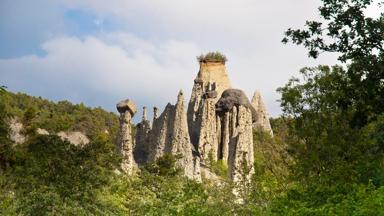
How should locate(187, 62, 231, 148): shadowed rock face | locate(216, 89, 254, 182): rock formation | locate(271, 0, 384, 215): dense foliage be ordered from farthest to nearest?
locate(187, 62, 231, 148): shadowed rock face, locate(216, 89, 254, 182): rock formation, locate(271, 0, 384, 215): dense foliage

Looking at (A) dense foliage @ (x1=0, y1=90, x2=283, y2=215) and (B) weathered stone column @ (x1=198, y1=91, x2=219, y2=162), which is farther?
(B) weathered stone column @ (x1=198, y1=91, x2=219, y2=162)

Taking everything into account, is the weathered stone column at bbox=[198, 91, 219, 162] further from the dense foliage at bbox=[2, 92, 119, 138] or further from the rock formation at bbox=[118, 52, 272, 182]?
the dense foliage at bbox=[2, 92, 119, 138]

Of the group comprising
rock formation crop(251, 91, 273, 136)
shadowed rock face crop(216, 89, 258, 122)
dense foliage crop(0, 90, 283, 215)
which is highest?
rock formation crop(251, 91, 273, 136)

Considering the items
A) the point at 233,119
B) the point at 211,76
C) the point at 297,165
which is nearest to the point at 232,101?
the point at 233,119

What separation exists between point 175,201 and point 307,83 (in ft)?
25.0

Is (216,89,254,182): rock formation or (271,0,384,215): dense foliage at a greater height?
(216,89,254,182): rock formation

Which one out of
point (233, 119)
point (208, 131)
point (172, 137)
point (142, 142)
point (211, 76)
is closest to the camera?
point (172, 137)

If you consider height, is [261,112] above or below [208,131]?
above

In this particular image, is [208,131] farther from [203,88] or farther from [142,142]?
[203,88]

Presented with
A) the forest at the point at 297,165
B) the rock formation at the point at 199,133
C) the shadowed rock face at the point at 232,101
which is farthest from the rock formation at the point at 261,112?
the forest at the point at 297,165

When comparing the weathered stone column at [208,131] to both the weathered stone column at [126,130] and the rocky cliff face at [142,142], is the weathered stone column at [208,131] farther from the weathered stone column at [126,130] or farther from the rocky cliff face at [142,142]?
the weathered stone column at [126,130]

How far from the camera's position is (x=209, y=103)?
54.9 meters

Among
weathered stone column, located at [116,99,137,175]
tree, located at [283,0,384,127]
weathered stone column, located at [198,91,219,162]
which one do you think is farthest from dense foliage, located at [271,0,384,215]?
weathered stone column, located at [198,91,219,162]

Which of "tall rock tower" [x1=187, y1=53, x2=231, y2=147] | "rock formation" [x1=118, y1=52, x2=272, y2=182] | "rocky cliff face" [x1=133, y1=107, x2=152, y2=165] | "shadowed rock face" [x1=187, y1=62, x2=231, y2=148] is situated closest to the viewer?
"rock formation" [x1=118, y1=52, x2=272, y2=182]
